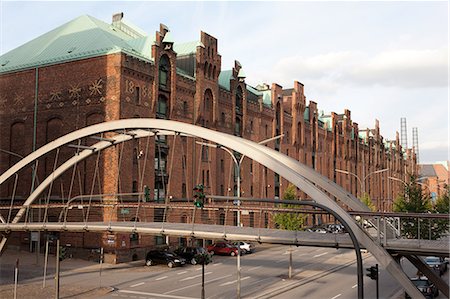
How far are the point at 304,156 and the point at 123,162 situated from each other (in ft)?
122

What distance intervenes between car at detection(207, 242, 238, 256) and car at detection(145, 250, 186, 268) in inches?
303

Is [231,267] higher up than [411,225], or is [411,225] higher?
[411,225]

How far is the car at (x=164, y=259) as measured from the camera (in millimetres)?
37281

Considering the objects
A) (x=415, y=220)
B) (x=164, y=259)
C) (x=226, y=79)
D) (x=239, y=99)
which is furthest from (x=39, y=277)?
(x=226, y=79)

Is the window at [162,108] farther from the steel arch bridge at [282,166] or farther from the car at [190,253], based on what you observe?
the steel arch bridge at [282,166]

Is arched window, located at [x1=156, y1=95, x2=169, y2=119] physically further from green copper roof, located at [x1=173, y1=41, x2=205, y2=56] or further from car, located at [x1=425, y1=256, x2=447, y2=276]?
car, located at [x1=425, y1=256, x2=447, y2=276]

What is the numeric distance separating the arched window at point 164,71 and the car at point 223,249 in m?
15.0

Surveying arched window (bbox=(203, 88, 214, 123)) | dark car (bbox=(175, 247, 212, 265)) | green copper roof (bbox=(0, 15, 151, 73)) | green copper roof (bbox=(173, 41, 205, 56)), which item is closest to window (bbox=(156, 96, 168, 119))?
green copper roof (bbox=(0, 15, 151, 73))

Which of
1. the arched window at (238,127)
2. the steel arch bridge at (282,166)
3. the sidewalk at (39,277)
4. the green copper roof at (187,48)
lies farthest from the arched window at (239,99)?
the steel arch bridge at (282,166)

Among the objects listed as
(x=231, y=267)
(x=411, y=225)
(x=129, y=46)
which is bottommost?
(x=231, y=267)

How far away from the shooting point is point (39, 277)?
105ft

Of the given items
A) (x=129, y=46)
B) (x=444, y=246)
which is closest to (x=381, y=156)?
(x=129, y=46)

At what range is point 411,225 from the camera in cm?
3119

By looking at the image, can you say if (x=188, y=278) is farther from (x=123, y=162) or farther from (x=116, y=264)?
(x=123, y=162)
